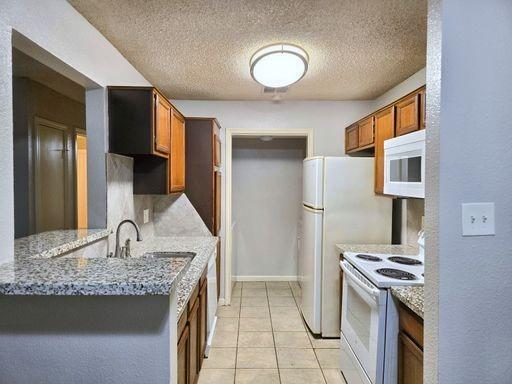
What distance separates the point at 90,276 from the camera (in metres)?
0.98

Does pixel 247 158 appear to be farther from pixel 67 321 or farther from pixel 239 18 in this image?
pixel 67 321

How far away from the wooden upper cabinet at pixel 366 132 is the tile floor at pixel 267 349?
1867 millimetres

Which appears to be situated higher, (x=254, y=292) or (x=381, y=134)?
(x=381, y=134)

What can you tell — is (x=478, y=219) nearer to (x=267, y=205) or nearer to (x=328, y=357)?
(x=328, y=357)

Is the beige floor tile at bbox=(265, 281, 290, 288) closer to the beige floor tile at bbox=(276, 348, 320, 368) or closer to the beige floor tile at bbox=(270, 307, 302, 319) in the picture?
the beige floor tile at bbox=(270, 307, 302, 319)

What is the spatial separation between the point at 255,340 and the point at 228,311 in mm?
714

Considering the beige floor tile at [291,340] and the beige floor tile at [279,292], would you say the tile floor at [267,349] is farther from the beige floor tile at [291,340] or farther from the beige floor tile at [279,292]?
the beige floor tile at [279,292]

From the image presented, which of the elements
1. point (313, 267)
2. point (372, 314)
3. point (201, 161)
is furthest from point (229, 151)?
point (372, 314)

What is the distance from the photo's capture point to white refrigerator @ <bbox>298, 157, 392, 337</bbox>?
9.44ft

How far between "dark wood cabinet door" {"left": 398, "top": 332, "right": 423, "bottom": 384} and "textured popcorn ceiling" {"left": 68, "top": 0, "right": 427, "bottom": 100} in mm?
1763

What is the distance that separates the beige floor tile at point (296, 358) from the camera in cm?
251

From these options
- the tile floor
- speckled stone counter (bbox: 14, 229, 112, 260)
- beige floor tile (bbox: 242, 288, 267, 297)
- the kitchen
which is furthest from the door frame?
speckled stone counter (bbox: 14, 229, 112, 260)

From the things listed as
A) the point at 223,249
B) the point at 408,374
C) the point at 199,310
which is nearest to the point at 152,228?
the point at 223,249

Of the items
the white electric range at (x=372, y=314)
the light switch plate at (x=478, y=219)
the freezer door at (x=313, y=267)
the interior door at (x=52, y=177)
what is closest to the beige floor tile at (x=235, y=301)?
the freezer door at (x=313, y=267)
